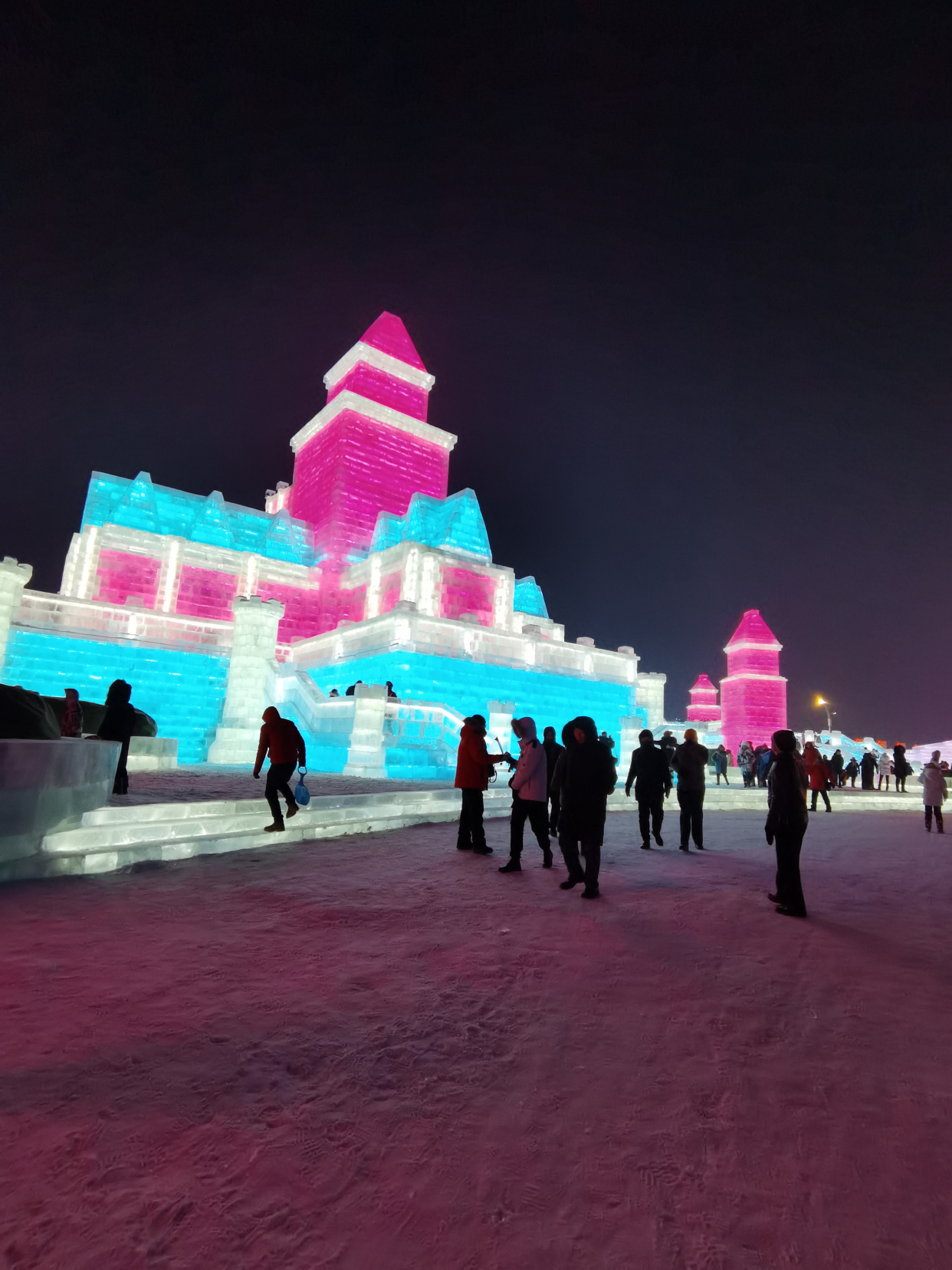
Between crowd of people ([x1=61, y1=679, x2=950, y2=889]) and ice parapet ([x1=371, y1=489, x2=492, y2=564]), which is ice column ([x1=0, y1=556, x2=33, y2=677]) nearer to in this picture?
crowd of people ([x1=61, y1=679, x2=950, y2=889])

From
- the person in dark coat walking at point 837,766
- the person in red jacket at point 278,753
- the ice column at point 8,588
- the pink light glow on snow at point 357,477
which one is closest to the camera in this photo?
the person in red jacket at point 278,753

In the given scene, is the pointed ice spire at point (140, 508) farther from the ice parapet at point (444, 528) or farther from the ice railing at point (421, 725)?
the ice railing at point (421, 725)

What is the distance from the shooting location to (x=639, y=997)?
3311 millimetres

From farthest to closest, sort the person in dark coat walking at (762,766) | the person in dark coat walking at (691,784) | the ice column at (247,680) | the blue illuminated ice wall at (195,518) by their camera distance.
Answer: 1. the blue illuminated ice wall at (195,518)
2. the person in dark coat walking at (762,766)
3. the ice column at (247,680)
4. the person in dark coat walking at (691,784)

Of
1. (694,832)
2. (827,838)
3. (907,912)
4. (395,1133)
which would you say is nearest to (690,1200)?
(395,1133)

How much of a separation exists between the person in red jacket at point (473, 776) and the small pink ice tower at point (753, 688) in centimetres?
2970

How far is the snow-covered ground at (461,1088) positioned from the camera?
5.71 feet

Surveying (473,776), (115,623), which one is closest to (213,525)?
(115,623)

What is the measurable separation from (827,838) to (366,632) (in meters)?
14.4

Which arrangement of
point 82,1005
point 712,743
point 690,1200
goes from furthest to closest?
point 712,743
point 82,1005
point 690,1200

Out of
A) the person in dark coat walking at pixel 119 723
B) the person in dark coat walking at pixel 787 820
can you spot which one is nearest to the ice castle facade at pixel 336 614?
the person in dark coat walking at pixel 119 723

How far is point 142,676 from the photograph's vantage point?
17.7m

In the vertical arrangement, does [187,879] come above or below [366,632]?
below

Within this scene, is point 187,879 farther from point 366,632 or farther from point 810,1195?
point 366,632
